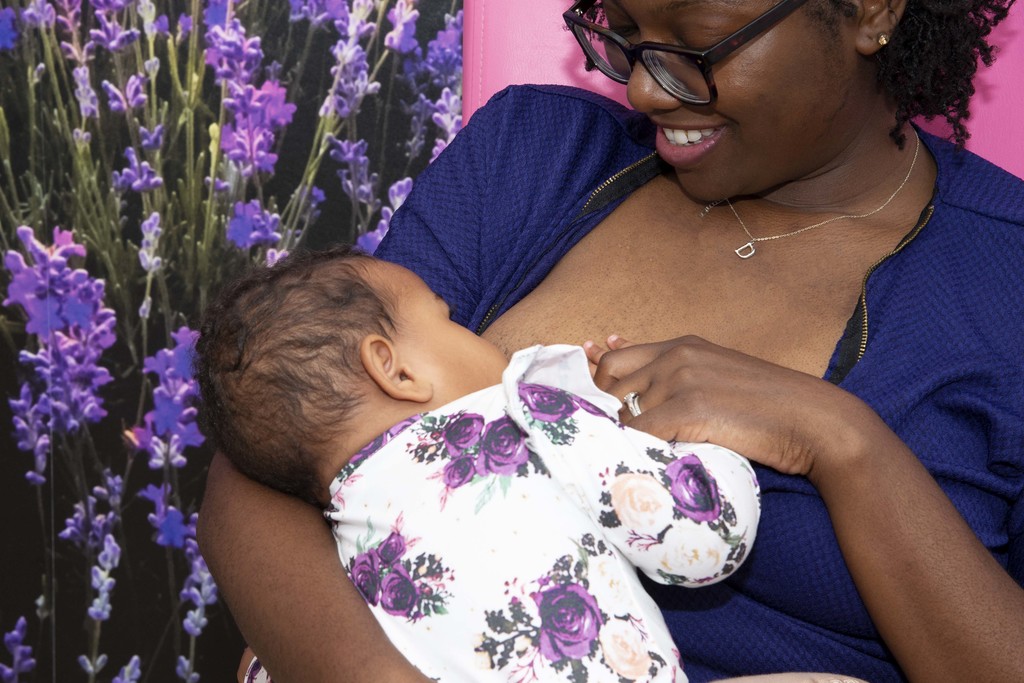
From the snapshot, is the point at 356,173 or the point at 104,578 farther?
the point at 104,578

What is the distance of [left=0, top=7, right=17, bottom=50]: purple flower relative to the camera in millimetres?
2594

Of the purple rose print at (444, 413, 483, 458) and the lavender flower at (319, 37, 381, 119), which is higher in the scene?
the purple rose print at (444, 413, 483, 458)

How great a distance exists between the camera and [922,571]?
1.36m

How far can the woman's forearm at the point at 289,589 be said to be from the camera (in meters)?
1.30

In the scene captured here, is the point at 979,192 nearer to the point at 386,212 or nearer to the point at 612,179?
the point at 612,179

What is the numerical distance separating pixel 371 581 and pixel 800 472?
21.5 inches

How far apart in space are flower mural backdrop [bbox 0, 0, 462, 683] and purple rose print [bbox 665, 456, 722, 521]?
1.54 m

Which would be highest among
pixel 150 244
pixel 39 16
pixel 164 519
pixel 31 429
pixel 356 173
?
pixel 39 16

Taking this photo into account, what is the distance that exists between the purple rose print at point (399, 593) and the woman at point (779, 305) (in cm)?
3

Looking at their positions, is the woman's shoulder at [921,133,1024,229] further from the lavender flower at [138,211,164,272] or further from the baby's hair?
the lavender flower at [138,211,164,272]

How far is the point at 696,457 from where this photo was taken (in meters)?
1.32

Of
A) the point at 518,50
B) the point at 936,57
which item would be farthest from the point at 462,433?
the point at 518,50

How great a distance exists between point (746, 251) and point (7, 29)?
1813mm

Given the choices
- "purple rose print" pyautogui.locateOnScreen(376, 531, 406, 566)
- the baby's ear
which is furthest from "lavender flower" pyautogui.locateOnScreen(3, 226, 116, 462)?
"purple rose print" pyautogui.locateOnScreen(376, 531, 406, 566)
